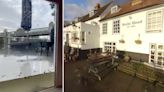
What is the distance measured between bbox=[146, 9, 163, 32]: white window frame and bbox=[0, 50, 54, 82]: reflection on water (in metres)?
1.80

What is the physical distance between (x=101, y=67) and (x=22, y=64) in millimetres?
1181

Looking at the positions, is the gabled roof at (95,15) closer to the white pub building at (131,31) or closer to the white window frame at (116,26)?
the white pub building at (131,31)

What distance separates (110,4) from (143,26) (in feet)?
1.69

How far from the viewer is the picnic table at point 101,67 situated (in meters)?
2.54

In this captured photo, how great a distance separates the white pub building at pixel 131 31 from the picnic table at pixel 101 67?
15 cm

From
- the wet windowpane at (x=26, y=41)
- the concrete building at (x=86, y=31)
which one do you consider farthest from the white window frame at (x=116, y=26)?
the wet windowpane at (x=26, y=41)

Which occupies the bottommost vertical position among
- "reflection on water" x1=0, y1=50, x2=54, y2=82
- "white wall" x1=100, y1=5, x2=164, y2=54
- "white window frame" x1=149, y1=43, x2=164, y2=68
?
"reflection on water" x1=0, y1=50, x2=54, y2=82

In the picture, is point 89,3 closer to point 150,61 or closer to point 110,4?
point 110,4

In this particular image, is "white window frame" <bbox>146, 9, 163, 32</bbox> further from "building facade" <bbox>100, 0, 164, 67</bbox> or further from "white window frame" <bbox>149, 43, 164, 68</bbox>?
"white window frame" <bbox>149, 43, 164, 68</bbox>

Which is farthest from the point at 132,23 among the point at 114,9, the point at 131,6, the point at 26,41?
the point at 26,41

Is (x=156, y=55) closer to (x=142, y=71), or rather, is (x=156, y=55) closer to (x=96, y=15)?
(x=142, y=71)

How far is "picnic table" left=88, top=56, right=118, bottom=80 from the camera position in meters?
2.54

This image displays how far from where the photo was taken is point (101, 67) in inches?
104

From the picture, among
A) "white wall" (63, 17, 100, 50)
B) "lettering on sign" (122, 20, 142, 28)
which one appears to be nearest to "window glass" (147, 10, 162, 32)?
"lettering on sign" (122, 20, 142, 28)
